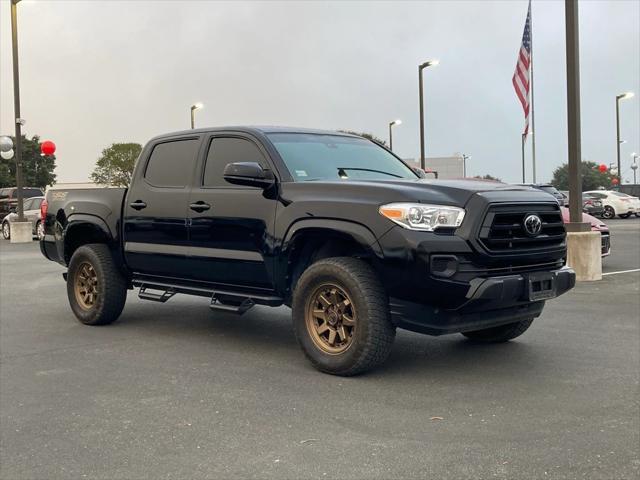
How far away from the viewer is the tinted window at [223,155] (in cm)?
620

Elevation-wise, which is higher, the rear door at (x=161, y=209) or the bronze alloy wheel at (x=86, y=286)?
the rear door at (x=161, y=209)

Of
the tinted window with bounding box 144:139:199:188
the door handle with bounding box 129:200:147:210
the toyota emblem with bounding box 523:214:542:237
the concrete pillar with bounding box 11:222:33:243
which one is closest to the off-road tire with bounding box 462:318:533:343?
the toyota emblem with bounding box 523:214:542:237

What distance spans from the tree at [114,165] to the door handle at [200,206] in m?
61.5

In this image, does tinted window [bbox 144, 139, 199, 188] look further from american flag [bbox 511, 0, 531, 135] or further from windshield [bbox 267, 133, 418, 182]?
american flag [bbox 511, 0, 531, 135]

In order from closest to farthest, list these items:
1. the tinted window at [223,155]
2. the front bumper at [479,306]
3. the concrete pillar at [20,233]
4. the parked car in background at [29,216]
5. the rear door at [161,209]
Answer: the front bumper at [479,306] → the tinted window at [223,155] → the rear door at [161,209] → the concrete pillar at [20,233] → the parked car in background at [29,216]

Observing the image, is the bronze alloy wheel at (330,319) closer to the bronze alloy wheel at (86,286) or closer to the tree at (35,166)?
the bronze alloy wheel at (86,286)

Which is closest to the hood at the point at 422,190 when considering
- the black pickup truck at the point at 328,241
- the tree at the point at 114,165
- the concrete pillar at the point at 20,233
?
the black pickup truck at the point at 328,241

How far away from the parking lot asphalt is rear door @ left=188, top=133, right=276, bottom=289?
0.72 meters

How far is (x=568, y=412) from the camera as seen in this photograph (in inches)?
173

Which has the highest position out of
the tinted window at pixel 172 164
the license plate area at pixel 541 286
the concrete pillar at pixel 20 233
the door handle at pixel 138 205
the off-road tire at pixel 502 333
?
the tinted window at pixel 172 164

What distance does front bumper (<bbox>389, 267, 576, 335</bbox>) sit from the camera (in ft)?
15.9

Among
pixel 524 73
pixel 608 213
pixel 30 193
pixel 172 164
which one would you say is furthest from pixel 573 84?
pixel 608 213

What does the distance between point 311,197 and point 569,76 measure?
7306 mm

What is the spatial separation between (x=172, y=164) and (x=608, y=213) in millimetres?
30922
